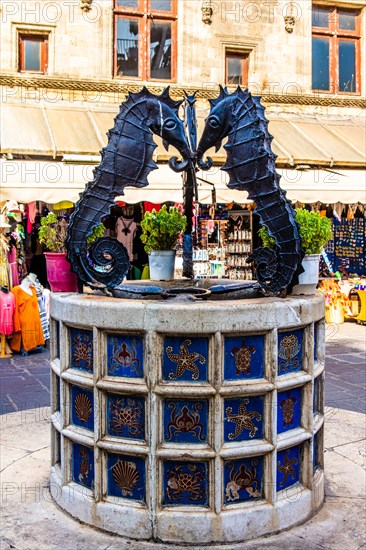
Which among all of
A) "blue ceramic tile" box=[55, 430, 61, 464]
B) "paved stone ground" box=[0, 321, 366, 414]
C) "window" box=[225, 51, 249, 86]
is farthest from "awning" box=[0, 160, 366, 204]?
"blue ceramic tile" box=[55, 430, 61, 464]

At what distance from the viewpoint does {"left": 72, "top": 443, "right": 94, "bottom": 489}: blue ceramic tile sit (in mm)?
3729

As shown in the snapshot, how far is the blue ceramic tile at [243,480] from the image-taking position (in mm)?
3535

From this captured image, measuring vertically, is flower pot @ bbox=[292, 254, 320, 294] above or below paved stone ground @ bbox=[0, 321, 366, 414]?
above

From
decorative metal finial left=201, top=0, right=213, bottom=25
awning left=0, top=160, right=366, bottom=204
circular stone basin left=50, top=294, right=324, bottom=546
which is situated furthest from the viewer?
decorative metal finial left=201, top=0, right=213, bottom=25

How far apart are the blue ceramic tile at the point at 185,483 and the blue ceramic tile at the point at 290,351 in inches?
27.7

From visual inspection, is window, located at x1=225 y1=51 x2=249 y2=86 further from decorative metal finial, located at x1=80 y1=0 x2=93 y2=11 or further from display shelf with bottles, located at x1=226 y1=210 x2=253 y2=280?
display shelf with bottles, located at x1=226 y1=210 x2=253 y2=280

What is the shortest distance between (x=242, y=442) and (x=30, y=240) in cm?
1120

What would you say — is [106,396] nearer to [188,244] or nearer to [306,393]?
[306,393]

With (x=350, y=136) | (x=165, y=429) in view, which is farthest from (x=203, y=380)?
(x=350, y=136)

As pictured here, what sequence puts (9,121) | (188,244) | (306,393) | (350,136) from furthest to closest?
(350,136) → (9,121) → (188,244) → (306,393)

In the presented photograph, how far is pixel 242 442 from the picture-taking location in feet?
11.6

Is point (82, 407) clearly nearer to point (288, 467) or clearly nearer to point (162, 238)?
point (288, 467)

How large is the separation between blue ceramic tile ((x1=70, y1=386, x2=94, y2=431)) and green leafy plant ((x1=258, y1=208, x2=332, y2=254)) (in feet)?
4.74

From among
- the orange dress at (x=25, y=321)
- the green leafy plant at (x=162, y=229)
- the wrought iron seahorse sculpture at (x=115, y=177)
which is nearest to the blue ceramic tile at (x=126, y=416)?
the wrought iron seahorse sculpture at (x=115, y=177)
